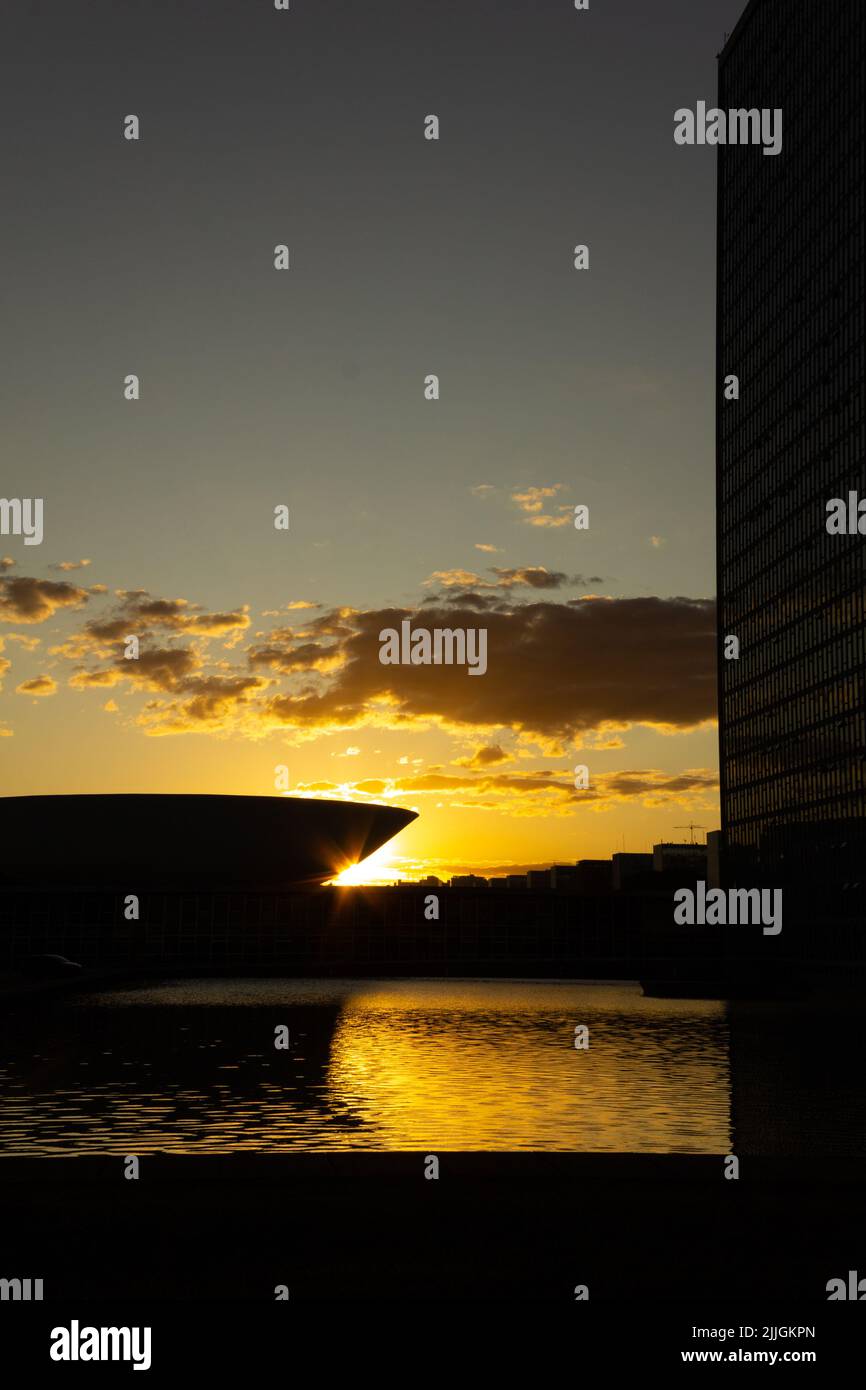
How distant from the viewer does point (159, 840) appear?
135500mm

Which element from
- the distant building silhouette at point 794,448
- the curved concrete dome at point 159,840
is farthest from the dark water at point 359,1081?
the curved concrete dome at point 159,840

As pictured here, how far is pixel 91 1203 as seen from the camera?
10867mm

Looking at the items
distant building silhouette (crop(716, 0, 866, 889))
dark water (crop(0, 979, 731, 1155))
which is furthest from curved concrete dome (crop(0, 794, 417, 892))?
dark water (crop(0, 979, 731, 1155))

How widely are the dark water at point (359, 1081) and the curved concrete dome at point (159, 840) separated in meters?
88.9

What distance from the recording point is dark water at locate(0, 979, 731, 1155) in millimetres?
17562

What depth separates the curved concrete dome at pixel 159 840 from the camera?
13488 centimetres

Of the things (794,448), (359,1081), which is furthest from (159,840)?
(359,1081)

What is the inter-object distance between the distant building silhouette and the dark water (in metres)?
72.2

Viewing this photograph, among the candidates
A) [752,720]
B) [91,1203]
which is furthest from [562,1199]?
[752,720]

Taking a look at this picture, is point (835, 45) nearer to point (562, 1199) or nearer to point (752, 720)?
point (752, 720)

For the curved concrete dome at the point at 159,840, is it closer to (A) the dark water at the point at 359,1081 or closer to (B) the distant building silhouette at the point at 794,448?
(B) the distant building silhouette at the point at 794,448

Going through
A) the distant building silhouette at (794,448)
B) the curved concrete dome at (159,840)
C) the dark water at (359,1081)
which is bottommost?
the dark water at (359,1081)

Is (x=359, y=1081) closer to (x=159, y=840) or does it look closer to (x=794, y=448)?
(x=794, y=448)

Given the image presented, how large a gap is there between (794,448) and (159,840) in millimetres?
64860
